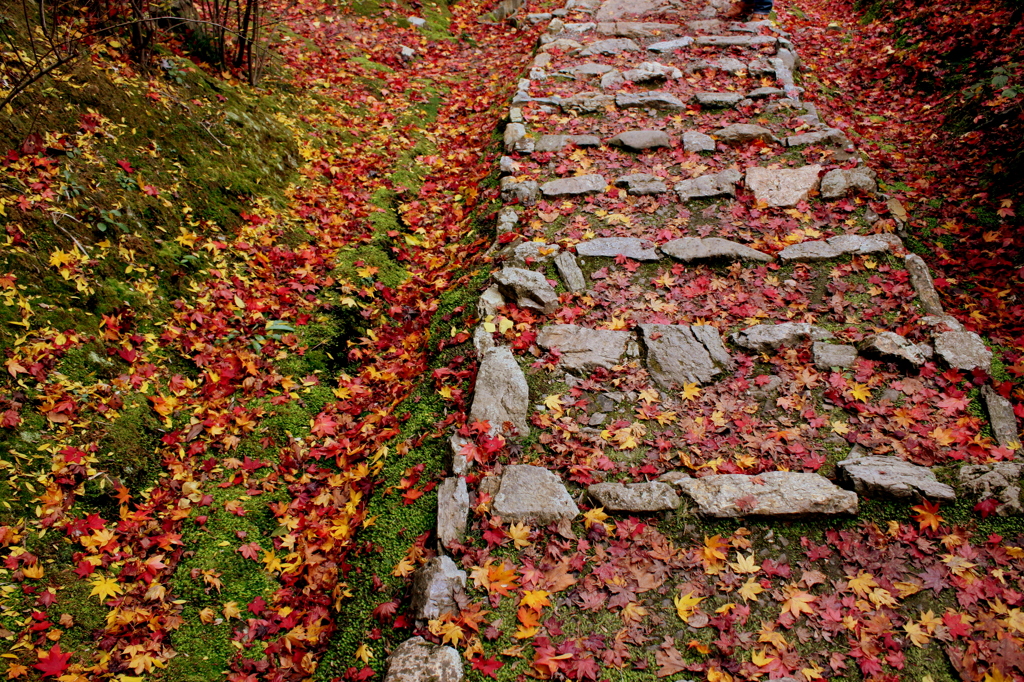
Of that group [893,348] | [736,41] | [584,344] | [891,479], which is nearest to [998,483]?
[891,479]

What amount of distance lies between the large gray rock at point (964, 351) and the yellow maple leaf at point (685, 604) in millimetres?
2476

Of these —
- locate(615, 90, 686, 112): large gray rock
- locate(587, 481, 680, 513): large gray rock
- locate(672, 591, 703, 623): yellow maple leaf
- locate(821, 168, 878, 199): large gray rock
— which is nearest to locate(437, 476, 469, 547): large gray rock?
locate(587, 481, 680, 513): large gray rock

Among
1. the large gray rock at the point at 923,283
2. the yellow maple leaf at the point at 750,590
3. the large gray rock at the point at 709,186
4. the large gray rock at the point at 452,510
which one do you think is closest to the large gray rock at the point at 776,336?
the large gray rock at the point at 923,283

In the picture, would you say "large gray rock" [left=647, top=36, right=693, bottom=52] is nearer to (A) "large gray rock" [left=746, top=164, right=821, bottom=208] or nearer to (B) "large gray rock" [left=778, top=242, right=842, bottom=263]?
(A) "large gray rock" [left=746, top=164, right=821, bottom=208]

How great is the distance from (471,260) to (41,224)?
3102 millimetres

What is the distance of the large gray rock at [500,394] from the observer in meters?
3.58

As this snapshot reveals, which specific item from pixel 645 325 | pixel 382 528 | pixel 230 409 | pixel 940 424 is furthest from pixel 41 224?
pixel 940 424

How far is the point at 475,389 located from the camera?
372cm

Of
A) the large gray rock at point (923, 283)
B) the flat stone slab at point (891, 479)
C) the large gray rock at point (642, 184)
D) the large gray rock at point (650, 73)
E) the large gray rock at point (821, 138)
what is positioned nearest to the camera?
the flat stone slab at point (891, 479)

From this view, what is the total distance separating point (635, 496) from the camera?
3.15 m

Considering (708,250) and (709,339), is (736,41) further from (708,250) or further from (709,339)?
(709,339)

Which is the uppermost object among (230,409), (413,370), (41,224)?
(41,224)

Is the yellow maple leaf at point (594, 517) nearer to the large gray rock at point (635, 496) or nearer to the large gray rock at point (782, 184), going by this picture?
the large gray rock at point (635, 496)

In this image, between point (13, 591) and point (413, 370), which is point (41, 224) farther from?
point (413, 370)
